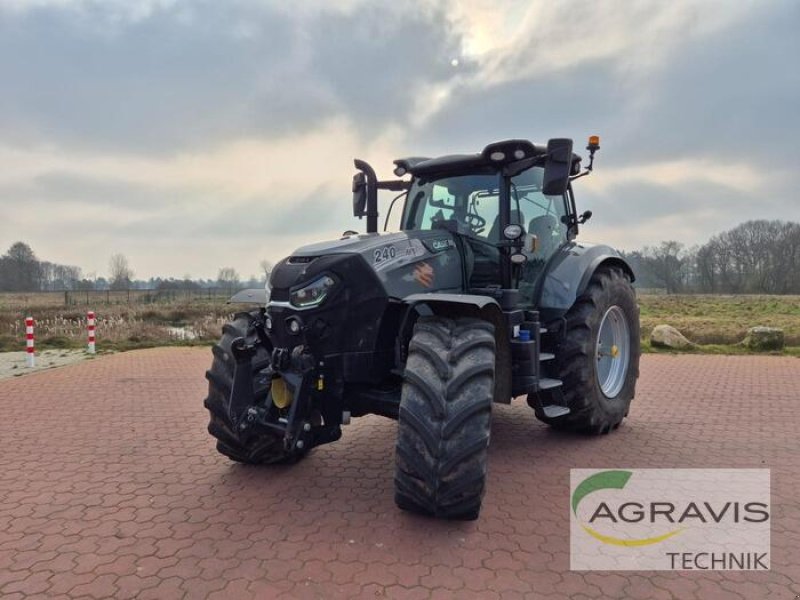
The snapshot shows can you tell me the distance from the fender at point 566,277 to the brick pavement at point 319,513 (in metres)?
1.30

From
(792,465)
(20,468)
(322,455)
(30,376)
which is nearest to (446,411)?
(322,455)

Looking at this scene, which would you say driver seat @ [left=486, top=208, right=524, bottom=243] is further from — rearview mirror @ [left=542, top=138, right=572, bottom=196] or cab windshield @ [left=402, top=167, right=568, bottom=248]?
rearview mirror @ [left=542, top=138, right=572, bottom=196]

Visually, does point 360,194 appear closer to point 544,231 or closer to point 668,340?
point 544,231

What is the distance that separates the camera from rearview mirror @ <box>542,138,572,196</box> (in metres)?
3.91

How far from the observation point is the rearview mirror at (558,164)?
3908 mm

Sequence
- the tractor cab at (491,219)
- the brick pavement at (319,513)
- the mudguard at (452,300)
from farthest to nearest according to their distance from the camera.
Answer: the tractor cab at (491,219) → the mudguard at (452,300) → the brick pavement at (319,513)

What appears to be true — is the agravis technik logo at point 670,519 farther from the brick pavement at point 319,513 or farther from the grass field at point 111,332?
the grass field at point 111,332

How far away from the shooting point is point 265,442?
4.31 m

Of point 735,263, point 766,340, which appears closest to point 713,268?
point 735,263

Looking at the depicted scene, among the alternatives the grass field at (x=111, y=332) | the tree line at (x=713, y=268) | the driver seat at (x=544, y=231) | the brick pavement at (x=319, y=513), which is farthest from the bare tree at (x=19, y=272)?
the driver seat at (x=544, y=231)

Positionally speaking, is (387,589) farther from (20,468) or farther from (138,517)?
(20,468)

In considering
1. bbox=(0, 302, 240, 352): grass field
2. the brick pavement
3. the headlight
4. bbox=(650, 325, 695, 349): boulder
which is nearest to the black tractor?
the headlight

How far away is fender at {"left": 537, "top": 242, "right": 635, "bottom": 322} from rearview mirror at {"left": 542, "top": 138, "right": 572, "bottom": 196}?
3.54ft

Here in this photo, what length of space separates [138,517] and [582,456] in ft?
11.4
